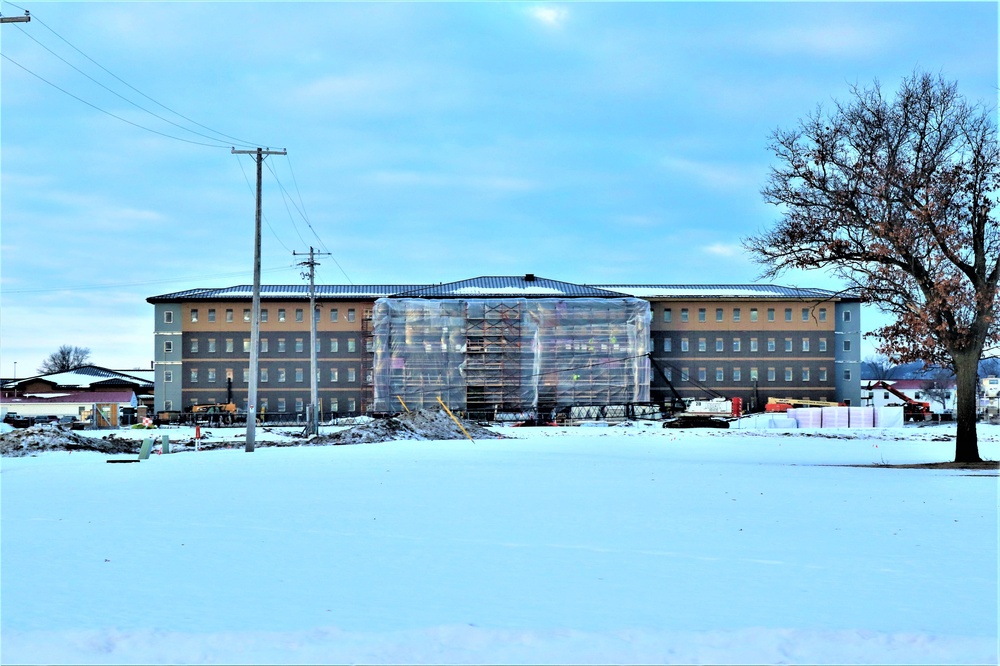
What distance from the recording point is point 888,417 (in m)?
63.5

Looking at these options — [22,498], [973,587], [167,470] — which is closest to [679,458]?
[167,470]

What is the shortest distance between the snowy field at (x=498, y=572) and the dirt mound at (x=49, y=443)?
558 inches

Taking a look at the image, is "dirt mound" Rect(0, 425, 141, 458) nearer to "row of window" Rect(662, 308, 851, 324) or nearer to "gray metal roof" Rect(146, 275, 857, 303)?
"gray metal roof" Rect(146, 275, 857, 303)

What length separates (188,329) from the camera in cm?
9625

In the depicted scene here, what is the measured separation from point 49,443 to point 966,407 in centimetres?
2935

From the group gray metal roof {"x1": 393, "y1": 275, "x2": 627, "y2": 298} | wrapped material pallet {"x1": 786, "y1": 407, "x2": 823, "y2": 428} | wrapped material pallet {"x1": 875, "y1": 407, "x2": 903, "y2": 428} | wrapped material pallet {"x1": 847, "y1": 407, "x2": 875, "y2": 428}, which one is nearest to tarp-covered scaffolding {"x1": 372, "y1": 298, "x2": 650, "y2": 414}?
gray metal roof {"x1": 393, "y1": 275, "x2": 627, "y2": 298}

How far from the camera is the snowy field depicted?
271 inches

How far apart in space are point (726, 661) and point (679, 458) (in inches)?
954

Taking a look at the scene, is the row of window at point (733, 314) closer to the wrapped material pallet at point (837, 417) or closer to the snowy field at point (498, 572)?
the wrapped material pallet at point (837, 417)

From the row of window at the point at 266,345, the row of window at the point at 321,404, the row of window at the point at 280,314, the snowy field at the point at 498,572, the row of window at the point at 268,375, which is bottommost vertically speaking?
the row of window at the point at 321,404

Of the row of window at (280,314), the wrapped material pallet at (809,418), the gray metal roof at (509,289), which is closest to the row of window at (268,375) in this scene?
the row of window at (280,314)

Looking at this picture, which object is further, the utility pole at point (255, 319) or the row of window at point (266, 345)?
the row of window at point (266, 345)

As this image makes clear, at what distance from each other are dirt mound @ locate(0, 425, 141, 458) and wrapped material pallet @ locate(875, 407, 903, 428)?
47.5m

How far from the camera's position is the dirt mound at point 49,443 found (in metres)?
31.2
